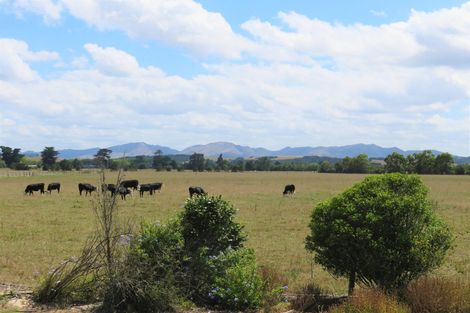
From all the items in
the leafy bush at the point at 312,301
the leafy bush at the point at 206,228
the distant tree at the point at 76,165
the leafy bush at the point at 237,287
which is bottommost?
the leafy bush at the point at 312,301

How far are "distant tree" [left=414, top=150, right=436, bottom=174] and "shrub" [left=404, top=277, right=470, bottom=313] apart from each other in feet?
405

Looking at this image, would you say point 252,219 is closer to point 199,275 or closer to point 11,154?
point 199,275

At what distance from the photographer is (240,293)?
7.79m

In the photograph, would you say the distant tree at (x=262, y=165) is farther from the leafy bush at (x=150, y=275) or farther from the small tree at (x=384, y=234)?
the leafy bush at (x=150, y=275)

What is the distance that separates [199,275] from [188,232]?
2.88ft

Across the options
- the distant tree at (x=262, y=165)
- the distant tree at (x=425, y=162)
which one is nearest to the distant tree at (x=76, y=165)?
the distant tree at (x=262, y=165)

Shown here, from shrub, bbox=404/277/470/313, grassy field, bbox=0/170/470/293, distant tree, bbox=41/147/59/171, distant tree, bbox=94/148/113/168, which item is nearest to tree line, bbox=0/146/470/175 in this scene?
distant tree, bbox=41/147/59/171

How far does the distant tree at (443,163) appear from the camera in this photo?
121306 mm

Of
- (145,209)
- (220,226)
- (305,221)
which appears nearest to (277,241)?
(305,221)

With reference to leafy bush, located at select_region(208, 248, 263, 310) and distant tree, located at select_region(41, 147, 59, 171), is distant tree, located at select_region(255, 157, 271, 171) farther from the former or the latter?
leafy bush, located at select_region(208, 248, 263, 310)

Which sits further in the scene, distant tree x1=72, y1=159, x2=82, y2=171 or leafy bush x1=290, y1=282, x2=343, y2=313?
distant tree x1=72, y1=159, x2=82, y2=171

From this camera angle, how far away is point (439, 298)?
6938 mm

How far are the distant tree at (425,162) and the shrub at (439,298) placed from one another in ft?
405

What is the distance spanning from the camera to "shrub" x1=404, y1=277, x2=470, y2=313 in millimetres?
6941
